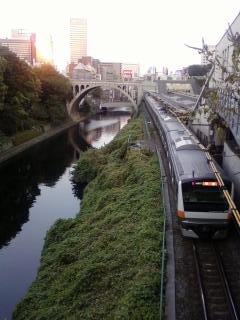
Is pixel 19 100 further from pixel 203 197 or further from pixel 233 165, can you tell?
pixel 203 197

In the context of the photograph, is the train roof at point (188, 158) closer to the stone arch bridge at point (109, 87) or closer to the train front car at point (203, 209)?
the train front car at point (203, 209)

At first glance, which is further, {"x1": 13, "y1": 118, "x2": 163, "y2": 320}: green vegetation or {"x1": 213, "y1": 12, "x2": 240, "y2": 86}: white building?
{"x1": 213, "y1": 12, "x2": 240, "y2": 86}: white building

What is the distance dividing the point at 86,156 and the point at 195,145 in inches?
665

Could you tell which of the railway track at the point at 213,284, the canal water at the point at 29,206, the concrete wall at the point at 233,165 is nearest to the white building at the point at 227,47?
the concrete wall at the point at 233,165

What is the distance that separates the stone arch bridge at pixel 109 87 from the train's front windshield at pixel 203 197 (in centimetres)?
7025

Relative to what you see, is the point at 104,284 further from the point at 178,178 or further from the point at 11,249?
the point at 11,249

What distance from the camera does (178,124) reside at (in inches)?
1038

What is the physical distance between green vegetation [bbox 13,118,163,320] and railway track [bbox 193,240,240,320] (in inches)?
47.6

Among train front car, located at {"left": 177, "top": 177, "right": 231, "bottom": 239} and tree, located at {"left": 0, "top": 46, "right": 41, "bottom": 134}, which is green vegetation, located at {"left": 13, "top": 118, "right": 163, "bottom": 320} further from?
tree, located at {"left": 0, "top": 46, "right": 41, "bottom": 134}

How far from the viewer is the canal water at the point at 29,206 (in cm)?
1730

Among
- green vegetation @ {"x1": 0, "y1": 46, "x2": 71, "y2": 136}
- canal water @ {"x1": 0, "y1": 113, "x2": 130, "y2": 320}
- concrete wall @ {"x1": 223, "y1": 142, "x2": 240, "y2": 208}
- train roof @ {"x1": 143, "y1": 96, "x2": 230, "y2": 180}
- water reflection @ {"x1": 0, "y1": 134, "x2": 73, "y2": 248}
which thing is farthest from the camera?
green vegetation @ {"x1": 0, "y1": 46, "x2": 71, "y2": 136}

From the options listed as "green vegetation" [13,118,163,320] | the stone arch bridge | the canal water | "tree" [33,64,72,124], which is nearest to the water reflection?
the canal water

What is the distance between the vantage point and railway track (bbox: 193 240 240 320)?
9578 millimetres

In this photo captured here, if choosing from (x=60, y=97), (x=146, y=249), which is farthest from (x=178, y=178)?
(x=60, y=97)
